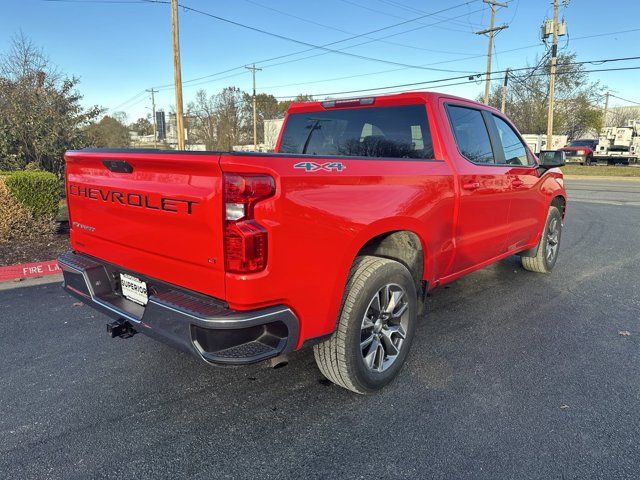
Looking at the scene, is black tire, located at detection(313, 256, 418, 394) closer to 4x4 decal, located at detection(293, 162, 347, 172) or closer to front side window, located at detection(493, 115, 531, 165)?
4x4 decal, located at detection(293, 162, 347, 172)

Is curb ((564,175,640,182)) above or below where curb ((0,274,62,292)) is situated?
above

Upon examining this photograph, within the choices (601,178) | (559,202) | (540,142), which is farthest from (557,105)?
(559,202)

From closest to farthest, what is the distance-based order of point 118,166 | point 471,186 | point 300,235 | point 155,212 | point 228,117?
point 300,235 → point 155,212 → point 118,166 → point 471,186 → point 228,117

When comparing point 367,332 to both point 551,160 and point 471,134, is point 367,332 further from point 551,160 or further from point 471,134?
point 551,160

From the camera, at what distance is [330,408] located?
281cm

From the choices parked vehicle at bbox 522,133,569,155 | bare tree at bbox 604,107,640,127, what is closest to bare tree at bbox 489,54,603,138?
parked vehicle at bbox 522,133,569,155

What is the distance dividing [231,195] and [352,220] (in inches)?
29.7

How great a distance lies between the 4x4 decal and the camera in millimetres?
2297

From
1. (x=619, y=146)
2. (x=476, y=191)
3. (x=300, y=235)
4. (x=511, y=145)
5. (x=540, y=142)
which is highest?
(x=540, y=142)

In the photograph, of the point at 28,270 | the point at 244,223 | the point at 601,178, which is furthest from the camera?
the point at 601,178

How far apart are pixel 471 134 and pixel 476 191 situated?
0.56 m

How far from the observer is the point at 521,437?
8.33 feet

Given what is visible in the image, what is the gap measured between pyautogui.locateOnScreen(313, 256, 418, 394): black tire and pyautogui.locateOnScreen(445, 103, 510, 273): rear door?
94cm

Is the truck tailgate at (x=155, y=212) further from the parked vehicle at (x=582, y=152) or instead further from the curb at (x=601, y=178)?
the parked vehicle at (x=582, y=152)
